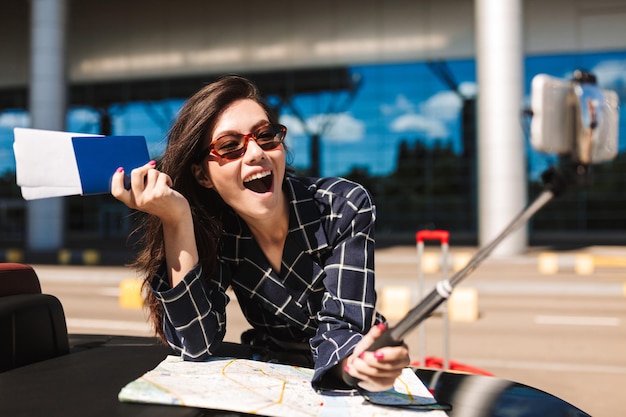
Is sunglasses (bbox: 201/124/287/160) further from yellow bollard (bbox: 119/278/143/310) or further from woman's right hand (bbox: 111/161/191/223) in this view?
yellow bollard (bbox: 119/278/143/310)

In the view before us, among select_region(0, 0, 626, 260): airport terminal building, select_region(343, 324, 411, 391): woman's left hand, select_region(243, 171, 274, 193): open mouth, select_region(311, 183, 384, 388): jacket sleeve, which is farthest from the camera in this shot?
select_region(0, 0, 626, 260): airport terminal building

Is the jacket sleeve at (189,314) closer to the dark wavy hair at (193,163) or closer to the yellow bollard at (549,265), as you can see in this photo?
the dark wavy hair at (193,163)

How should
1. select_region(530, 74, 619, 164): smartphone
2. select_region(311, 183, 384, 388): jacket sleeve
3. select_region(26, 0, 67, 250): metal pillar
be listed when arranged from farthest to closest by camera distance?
select_region(26, 0, 67, 250): metal pillar → select_region(311, 183, 384, 388): jacket sleeve → select_region(530, 74, 619, 164): smartphone

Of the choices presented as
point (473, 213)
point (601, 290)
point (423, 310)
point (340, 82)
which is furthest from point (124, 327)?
point (473, 213)

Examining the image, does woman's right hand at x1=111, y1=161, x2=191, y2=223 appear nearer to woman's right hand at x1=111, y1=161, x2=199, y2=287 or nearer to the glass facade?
woman's right hand at x1=111, y1=161, x2=199, y2=287

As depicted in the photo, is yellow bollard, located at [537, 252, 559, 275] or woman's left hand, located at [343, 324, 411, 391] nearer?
woman's left hand, located at [343, 324, 411, 391]

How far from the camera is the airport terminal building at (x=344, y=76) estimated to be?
2089 centimetres

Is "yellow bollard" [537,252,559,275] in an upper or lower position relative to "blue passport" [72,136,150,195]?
lower

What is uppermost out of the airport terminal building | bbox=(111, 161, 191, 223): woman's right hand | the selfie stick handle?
the airport terminal building

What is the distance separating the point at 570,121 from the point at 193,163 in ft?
4.59

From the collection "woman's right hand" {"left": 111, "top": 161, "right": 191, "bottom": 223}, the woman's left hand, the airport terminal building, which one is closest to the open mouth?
"woman's right hand" {"left": 111, "top": 161, "right": 191, "bottom": 223}

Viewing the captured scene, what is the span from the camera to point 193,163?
83.0 inches

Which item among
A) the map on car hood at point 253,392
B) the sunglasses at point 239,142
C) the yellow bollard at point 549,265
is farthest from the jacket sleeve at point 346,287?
the yellow bollard at point 549,265

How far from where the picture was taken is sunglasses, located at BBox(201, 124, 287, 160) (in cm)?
198
